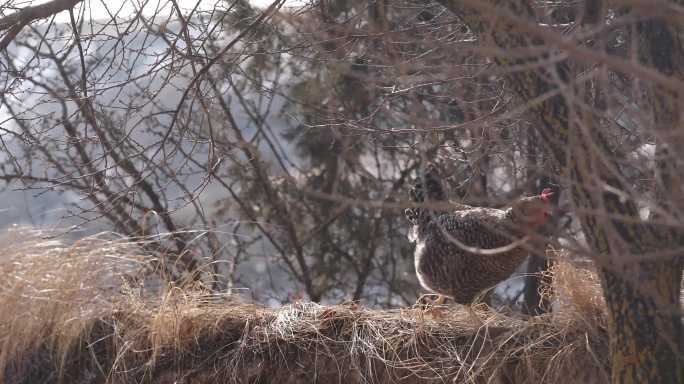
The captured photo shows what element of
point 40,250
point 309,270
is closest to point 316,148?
point 309,270

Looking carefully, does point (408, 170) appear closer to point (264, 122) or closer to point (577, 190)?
point (264, 122)

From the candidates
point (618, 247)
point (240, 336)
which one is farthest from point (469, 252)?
point (618, 247)

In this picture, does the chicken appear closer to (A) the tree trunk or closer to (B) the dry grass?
(B) the dry grass

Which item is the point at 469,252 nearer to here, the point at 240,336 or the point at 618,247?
the point at 240,336

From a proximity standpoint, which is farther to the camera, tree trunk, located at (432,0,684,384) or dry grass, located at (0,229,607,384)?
dry grass, located at (0,229,607,384)

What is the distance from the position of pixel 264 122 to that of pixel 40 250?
3128 mm

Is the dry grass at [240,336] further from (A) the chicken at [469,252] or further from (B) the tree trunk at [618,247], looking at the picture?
(B) the tree trunk at [618,247]

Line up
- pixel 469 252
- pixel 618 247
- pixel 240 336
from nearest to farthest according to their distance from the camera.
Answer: pixel 618 247 < pixel 240 336 < pixel 469 252

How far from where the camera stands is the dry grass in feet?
15.0

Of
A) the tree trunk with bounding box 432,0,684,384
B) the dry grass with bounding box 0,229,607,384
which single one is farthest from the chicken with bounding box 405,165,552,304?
the tree trunk with bounding box 432,0,684,384

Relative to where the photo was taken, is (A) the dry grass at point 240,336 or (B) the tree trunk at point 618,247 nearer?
(B) the tree trunk at point 618,247

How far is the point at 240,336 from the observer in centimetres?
516

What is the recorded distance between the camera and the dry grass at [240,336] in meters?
4.57

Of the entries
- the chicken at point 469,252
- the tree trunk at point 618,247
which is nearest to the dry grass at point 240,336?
the chicken at point 469,252
